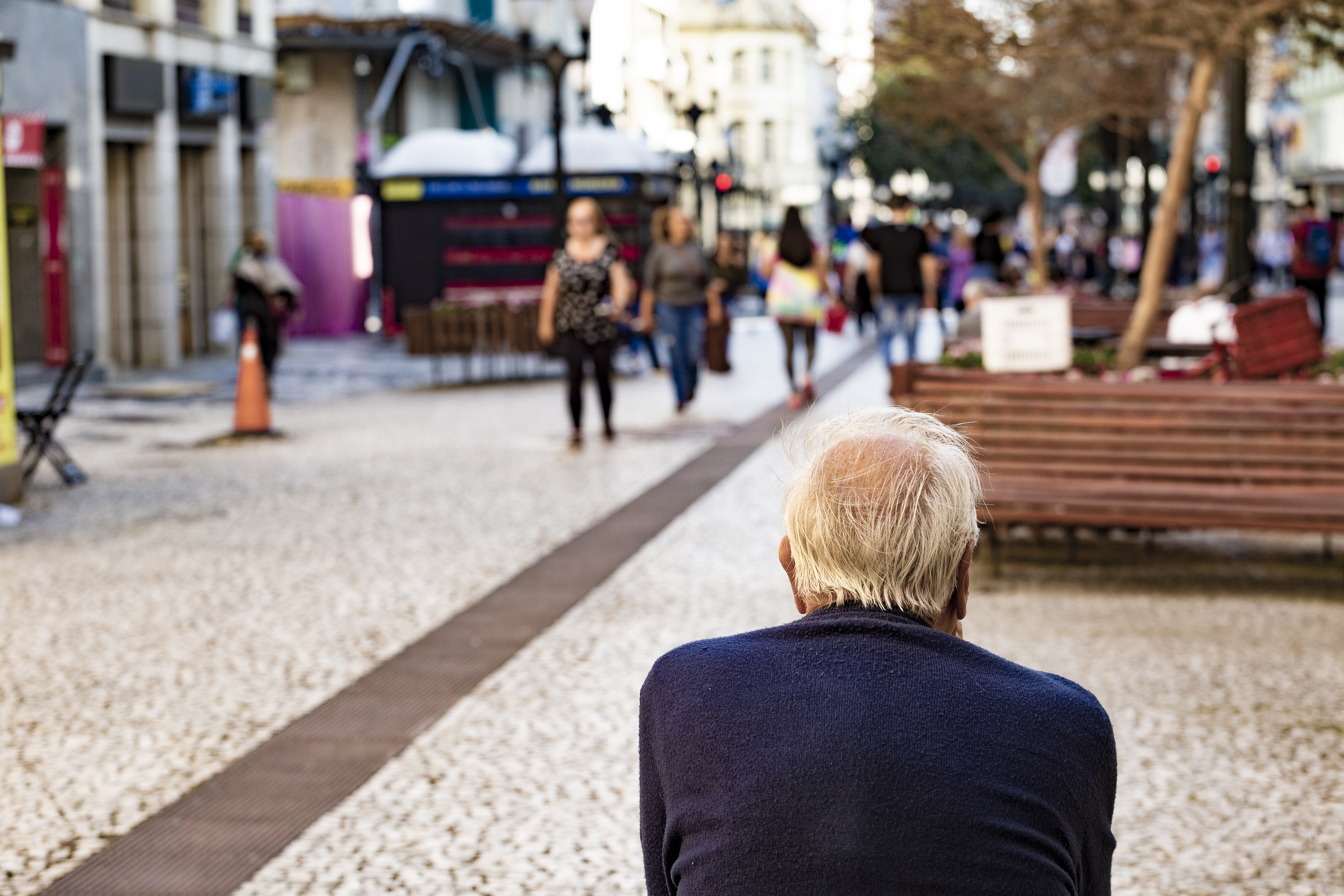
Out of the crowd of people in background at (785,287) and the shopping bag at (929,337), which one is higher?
the crowd of people in background at (785,287)

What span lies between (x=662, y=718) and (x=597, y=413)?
14.4 metres

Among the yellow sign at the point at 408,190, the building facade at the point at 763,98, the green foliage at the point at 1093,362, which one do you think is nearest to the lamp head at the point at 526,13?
the yellow sign at the point at 408,190

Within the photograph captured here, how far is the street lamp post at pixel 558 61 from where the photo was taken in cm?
2019

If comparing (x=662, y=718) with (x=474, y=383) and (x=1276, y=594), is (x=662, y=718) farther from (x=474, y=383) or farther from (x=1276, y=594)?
(x=474, y=383)

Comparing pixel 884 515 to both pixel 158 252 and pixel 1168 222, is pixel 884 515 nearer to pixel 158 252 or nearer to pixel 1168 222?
pixel 1168 222

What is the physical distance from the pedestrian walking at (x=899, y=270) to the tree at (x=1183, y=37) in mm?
5603

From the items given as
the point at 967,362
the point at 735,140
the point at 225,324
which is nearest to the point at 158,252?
the point at 225,324

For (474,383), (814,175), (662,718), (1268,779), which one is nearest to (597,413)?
(474,383)

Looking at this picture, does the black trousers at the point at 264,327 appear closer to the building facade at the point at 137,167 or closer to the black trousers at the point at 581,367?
the building facade at the point at 137,167

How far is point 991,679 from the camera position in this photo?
210 centimetres

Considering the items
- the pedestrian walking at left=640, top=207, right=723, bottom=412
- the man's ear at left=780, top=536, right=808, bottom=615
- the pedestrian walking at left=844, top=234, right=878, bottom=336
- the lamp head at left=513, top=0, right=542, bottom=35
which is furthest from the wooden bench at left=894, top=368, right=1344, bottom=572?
the pedestrian walking at left=844, top=234, right=878, bottom=336

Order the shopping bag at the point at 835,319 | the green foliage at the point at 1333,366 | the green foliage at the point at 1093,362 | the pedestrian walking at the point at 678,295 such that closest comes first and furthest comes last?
the green foliage at the point at 1333,366 < the green foliage at the point at 1093,362 < the pedestrian walking at the point at 678,295 < the shopping bag at the point at 835,319

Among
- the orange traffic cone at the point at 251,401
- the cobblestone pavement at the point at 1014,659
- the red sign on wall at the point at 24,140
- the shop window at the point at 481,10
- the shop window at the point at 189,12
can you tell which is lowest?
the cobblestone pavement at the point at 1014,659

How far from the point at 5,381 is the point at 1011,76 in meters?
14.2
